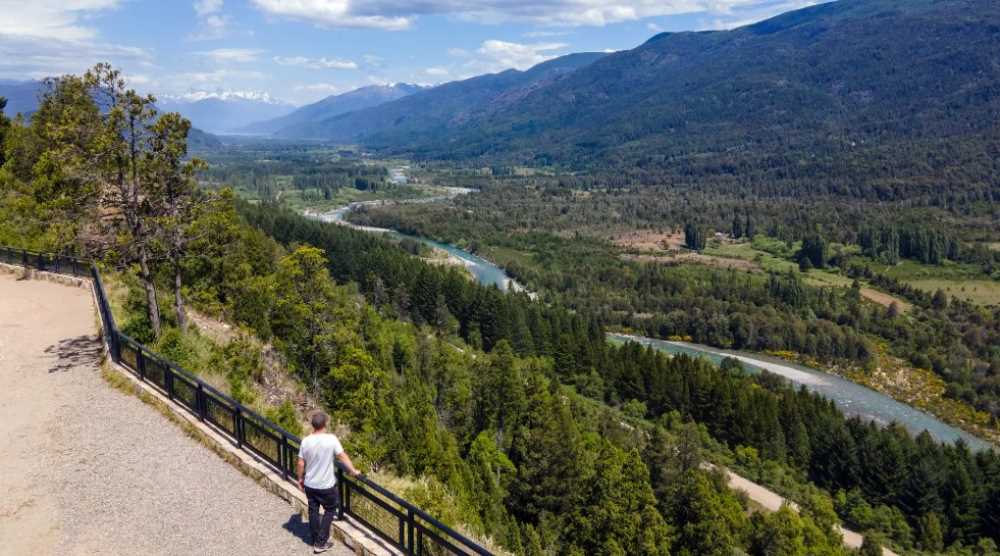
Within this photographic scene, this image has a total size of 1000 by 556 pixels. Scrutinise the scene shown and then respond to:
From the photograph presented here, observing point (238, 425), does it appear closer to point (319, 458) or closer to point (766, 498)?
point (319, 458)

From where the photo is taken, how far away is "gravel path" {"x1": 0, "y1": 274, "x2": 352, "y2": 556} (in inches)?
504

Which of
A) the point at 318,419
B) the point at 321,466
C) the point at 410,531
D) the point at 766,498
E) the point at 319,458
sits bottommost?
the point at 766,498

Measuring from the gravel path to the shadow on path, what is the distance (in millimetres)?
530

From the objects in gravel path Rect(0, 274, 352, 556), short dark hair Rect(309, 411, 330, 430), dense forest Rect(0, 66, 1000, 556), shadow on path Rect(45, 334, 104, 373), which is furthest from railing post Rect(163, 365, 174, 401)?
short dark hair Rect(309, 411, 330, 430)

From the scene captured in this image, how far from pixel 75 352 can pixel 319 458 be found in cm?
1521

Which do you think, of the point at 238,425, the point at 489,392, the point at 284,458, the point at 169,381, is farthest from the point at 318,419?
the point at 489,392

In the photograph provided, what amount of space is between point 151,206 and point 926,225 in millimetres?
219079

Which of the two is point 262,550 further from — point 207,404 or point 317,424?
point 207,404

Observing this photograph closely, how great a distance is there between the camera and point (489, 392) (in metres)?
62.5

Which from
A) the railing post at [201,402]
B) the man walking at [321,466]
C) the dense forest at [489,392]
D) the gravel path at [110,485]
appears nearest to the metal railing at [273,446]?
the railing post at [201,402]

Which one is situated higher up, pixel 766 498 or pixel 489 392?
pixel 489 392

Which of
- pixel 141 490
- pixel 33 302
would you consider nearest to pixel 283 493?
pixel 141 490

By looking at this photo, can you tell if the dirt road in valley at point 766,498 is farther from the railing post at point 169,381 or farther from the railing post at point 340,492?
the railing post at point 340,492

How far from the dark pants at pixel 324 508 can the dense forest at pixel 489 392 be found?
485 centimetres
